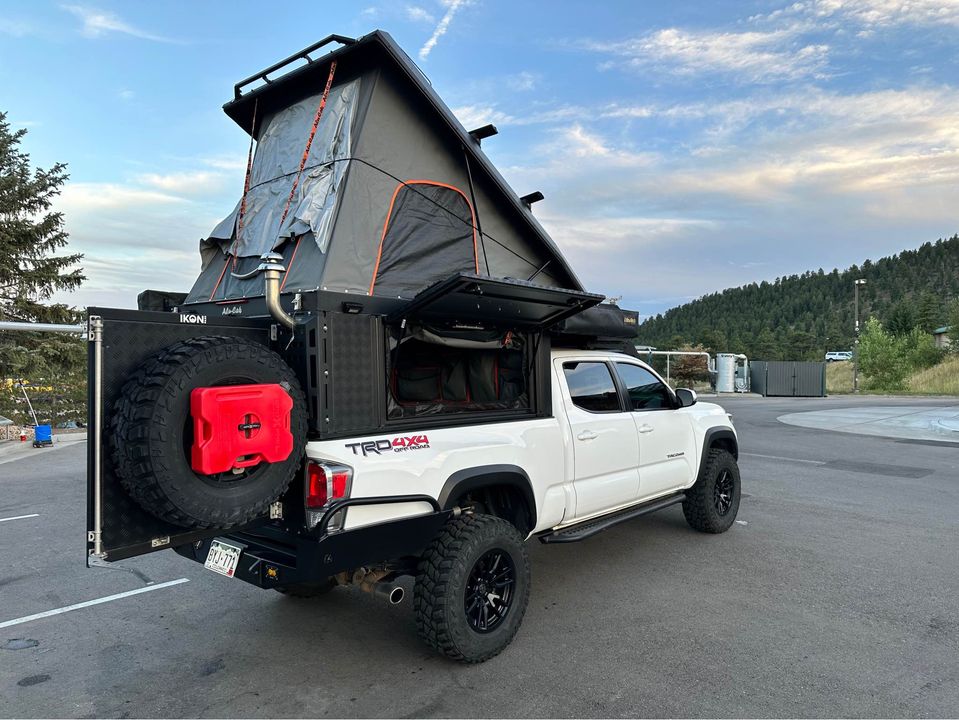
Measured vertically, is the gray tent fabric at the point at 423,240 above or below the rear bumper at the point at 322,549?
above

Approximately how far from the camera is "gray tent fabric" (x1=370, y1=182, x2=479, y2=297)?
432cm

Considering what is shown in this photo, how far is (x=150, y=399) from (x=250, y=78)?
140 inches

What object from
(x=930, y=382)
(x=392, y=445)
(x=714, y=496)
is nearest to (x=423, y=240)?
(x=392, y=445)

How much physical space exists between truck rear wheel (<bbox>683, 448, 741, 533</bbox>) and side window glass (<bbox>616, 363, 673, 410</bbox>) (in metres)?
0.86

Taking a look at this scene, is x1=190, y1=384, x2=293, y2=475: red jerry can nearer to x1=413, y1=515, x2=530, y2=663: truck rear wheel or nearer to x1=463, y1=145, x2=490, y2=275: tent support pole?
x1=413, y1=515, x2=530, y2=663: truck rear wheel

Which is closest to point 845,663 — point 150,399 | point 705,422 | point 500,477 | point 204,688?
point 500,477

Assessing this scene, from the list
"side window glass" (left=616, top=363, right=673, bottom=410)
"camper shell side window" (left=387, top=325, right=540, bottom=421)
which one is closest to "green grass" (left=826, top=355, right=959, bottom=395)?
"side window glass" (left=616, top=363, right=673, bottom=410)

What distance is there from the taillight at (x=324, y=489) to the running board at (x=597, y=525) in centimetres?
170

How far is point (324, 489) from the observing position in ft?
10.2

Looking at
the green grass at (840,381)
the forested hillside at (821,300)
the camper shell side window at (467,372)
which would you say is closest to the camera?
the camper shell side window at (467,372)

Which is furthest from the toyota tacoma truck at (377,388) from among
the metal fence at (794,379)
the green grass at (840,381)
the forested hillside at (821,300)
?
the forested hillside at (821,300)

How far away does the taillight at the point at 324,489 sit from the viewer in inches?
121

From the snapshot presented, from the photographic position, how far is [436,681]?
3.41 m

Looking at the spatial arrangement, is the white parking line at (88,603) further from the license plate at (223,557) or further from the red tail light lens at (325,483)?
the red tail light lens at (325,483)
